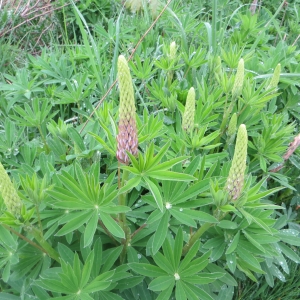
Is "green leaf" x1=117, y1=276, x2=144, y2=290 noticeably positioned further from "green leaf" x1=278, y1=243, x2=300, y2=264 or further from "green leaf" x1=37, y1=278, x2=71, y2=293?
"green leaf" x1=278, y1=243, x2=300, y2=264

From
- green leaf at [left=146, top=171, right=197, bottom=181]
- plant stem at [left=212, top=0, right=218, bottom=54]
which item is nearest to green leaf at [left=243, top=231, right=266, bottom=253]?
green leaf at [left=146, top=171, right=197, bottom=181]

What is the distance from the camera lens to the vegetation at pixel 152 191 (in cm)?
105

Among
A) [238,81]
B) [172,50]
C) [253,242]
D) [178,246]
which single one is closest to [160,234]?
[178,246]

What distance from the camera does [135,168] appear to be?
100cm

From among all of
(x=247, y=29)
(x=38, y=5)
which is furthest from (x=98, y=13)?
(x=247, y=29)

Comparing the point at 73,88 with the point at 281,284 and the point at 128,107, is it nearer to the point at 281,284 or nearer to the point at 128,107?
the point at 128,107

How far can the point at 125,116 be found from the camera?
36.2 inches

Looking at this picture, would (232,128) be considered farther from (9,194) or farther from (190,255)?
(9,194)

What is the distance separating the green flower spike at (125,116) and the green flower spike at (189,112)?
37 centimetres

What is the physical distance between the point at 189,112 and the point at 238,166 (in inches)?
15.6

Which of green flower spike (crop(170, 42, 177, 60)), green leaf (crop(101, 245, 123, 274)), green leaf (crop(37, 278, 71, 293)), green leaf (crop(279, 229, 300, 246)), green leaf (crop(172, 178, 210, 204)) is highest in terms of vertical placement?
green flower spike (crop(170, 42, 177, 60))

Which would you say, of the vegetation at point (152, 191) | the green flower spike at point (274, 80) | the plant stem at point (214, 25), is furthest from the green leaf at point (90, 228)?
the plant stem at point (214, 25)

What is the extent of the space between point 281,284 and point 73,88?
4.61 feet

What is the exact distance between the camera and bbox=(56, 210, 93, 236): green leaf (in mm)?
1054
